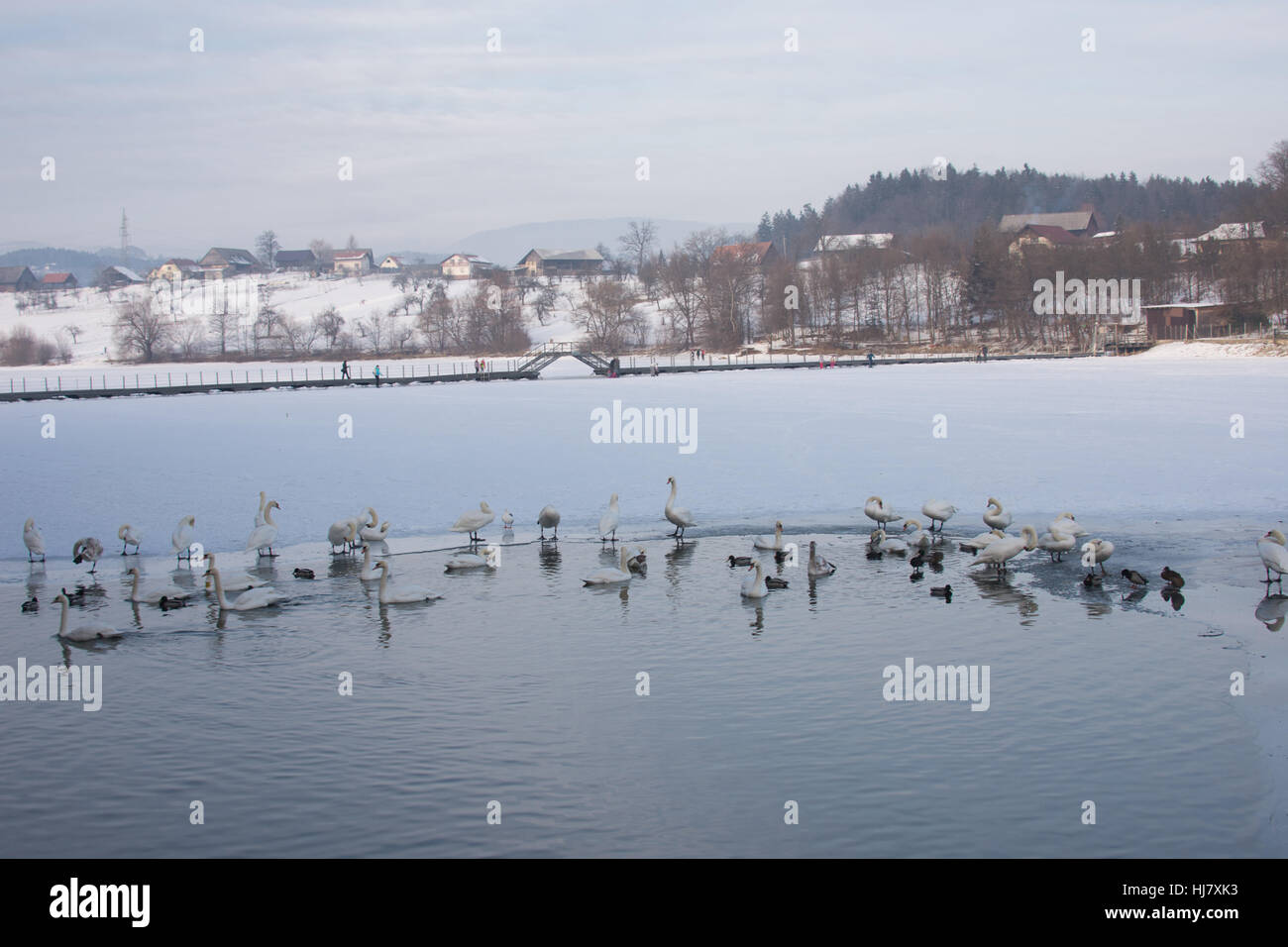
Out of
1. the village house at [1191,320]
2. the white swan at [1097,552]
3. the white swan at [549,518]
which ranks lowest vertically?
the white swan at [1097,552]

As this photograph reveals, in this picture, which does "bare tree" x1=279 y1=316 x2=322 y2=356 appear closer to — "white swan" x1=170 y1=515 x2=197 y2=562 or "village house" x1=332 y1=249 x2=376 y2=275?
"village house" x1=332 y1=249 x2=376 y2=275

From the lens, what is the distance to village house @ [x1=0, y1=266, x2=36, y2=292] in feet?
499

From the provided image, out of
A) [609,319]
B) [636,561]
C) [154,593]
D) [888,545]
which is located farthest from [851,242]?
[154,593]

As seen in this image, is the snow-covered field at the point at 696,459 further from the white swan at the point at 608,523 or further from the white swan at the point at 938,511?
the white swan at the point at 938,511

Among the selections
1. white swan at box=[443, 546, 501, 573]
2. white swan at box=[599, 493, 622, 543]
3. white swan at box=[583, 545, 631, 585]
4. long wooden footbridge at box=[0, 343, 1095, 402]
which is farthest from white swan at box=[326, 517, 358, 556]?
long wooden footbridge at box=[0, 343, 1095, 402]

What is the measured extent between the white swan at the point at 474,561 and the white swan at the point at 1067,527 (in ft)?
24.1

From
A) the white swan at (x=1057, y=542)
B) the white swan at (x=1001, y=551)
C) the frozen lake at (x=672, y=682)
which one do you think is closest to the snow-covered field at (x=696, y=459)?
the frozen lake at (x=672, y=682)

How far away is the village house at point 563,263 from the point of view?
150m

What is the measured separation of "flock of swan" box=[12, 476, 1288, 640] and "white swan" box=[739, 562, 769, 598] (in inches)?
0.5

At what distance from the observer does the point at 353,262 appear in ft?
576

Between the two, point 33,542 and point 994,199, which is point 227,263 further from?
point 33,542

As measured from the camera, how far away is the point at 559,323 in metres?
112

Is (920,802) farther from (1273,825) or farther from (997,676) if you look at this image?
(997,676)
